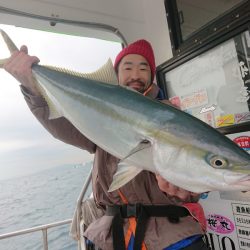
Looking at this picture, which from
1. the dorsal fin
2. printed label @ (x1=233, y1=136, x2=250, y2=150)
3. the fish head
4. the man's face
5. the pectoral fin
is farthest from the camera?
printed label @ (x1=233, y1=136, x2=250, y2=150)

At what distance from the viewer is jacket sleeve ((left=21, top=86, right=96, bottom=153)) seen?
1609mm

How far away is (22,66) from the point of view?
1.46 meters

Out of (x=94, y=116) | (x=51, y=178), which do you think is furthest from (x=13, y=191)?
(x=94, y=116)

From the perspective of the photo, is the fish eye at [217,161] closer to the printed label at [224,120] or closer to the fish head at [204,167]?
the fish head at [204,167]

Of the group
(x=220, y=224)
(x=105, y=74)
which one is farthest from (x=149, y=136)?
(x=220, y=224)

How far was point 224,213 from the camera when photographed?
7.80 feet

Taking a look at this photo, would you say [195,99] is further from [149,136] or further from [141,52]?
[149,136]

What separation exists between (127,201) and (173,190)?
358mm

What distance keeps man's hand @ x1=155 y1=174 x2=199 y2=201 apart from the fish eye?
1.17 feet

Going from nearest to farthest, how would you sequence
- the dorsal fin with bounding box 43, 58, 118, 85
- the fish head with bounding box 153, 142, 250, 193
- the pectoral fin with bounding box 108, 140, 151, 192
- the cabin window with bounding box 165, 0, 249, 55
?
the fish head with bounding box 153, 142, 250, 193 → the pectoral fin with bounding box 108, 140, 151, 192 → the dorsal fin with bounding box 43, 58, 118, 85 → the cabin window with bounding box 165, 0, 249, 55

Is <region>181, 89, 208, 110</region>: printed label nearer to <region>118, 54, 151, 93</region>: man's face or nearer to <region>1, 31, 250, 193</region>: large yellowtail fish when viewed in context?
<region>118, 54, 151, 93</region>: man's face

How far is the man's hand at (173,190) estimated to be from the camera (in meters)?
1.31

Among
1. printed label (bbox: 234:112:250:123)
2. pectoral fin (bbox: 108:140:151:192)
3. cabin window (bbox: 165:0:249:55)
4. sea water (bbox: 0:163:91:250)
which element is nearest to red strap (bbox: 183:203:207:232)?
pectoral fin (bbox: 108:140:151:192)

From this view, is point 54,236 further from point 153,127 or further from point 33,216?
point 153,127
